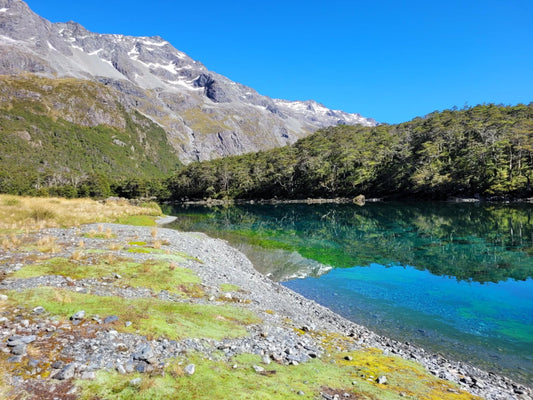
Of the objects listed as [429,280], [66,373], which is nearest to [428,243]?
[429,280]

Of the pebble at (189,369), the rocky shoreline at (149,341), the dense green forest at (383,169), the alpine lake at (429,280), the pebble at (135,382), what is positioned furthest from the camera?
the dense green forest at (383,169)

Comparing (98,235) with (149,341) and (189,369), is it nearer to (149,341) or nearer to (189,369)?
(149,341)

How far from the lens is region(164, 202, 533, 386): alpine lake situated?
16594 millimetres

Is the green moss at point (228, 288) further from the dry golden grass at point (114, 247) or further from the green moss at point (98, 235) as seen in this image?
the green moss at point (98, 235)

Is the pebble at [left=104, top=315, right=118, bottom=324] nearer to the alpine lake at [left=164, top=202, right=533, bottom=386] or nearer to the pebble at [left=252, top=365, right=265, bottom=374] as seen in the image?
the pebble at [left=252, top=365, right=265, bottom=374]

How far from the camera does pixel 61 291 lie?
11867 mm

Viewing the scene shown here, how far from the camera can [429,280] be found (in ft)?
88.5

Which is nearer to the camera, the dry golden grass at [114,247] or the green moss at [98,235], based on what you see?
the dry golden grass at [114,247]

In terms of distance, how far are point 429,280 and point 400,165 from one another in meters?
118

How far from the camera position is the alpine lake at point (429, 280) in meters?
16.6

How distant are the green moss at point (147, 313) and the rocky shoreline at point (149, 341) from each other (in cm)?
39

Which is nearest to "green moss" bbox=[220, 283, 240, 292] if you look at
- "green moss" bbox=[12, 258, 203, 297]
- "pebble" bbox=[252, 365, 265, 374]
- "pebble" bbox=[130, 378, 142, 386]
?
"green moss" bbox=[12, 258, 203, 297]

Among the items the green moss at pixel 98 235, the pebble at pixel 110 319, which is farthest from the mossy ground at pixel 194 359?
the green moss at pixel 98 235

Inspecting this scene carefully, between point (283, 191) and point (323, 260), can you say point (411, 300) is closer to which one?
point (323, 260)
